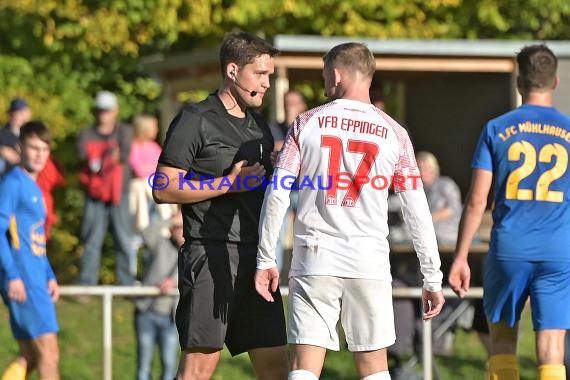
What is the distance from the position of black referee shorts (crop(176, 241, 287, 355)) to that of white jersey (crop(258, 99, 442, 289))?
1.35 ft

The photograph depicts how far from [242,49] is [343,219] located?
107 cm

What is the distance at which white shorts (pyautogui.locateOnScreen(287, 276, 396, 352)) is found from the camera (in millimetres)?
6887

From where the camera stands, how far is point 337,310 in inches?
274

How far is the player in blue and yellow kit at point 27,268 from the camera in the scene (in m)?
8.90

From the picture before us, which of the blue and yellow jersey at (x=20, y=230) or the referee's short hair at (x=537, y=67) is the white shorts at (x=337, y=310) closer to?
the referee's short hair at (x=537, y=67)

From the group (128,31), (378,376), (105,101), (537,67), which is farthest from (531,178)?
(128,31)

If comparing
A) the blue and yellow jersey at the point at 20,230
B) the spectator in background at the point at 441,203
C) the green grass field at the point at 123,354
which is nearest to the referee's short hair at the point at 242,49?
the blue and yellow jersey at the point at 20,230

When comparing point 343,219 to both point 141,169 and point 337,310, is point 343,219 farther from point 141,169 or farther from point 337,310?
point 141,169

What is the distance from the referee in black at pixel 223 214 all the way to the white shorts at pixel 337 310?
0.41 meters

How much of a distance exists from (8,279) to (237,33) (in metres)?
2.54

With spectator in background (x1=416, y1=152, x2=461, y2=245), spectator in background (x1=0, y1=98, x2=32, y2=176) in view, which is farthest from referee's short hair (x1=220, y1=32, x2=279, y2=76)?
spectator in background (x1=0, y1=98, x2=32, y2=176)

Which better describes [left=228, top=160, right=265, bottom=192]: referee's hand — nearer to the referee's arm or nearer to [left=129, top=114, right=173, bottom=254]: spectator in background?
the referee's arm

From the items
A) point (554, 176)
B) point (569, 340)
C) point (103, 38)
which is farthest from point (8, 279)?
point (103, 38)

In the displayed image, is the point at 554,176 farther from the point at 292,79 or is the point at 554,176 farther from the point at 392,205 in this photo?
the point at 292,79
